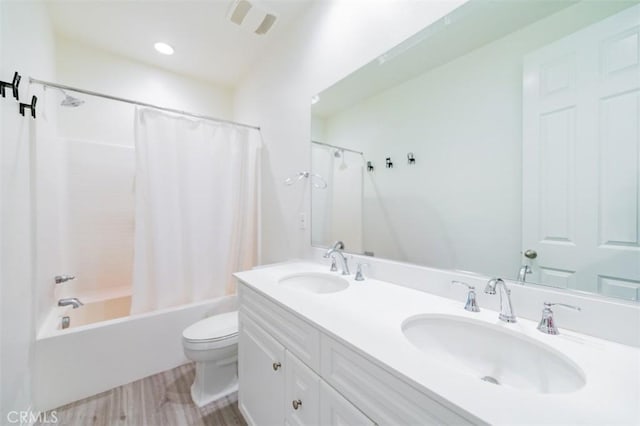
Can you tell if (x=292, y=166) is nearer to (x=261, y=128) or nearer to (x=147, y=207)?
(x=261, y=128)

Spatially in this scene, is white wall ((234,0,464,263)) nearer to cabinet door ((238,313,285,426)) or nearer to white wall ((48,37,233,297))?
cabinet door ((238,313,285,426))

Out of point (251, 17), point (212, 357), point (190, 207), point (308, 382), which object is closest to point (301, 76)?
point (251, 17)

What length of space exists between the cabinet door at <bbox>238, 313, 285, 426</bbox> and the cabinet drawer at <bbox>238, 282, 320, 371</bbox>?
0.05 meters

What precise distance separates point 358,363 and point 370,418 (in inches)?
5.1

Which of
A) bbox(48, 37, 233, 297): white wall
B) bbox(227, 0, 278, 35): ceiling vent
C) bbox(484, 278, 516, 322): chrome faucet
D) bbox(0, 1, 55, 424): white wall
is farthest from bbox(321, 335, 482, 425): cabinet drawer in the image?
bbox(48, 37, 233, 297): white wall

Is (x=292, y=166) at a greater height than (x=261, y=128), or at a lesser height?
lesser

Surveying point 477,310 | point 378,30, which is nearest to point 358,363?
point 477,310

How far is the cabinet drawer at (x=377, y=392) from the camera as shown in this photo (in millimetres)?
513

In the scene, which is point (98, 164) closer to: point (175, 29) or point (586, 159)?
point (175, 29)

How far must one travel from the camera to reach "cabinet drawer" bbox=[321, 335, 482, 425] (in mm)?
513

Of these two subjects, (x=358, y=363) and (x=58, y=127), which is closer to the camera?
(x=358, y=363)

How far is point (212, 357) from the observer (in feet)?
4.97

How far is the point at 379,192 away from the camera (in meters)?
1.39

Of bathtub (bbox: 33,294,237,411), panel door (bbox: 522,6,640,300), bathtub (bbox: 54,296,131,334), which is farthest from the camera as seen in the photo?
bathtub (bbox: 54,296,131,334)
